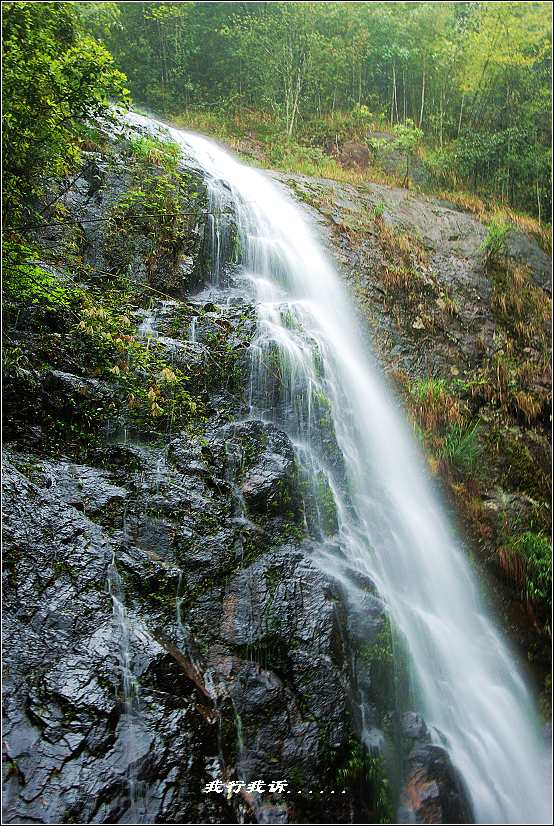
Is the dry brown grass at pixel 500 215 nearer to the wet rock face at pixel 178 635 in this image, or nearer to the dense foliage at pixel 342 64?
the dense foliage at pixel 342 64

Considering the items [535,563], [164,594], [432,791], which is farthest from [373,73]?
[432,791]

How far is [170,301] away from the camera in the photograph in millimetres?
7137

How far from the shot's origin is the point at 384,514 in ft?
20.7

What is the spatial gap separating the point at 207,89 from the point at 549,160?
10.3m

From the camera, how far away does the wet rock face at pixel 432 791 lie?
425cm

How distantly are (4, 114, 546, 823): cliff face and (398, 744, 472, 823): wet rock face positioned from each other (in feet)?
0.06

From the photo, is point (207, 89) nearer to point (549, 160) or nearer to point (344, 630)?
point (549, 160)

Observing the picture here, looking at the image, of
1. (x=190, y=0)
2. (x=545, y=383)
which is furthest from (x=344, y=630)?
(x=190, y=0)

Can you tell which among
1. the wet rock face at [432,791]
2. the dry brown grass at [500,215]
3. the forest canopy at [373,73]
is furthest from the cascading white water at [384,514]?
the forest canopy at [373,73]

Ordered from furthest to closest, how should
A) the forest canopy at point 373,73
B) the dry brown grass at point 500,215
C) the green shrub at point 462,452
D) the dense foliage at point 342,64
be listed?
the dense foliage at point 342,64, the forest canopy at point 373,73, the dry brown grass at point 500,215, the green shrub at point 462,452

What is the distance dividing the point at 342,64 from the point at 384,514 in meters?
15.4

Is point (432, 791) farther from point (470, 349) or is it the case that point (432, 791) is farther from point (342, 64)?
point (342, 64)

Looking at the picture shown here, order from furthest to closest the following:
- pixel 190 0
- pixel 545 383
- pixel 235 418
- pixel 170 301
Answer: pixel 190 0
pixel 545 383
pixel 170 301
pixel 235 418

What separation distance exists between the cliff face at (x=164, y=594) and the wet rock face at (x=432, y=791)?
0.02 meters
